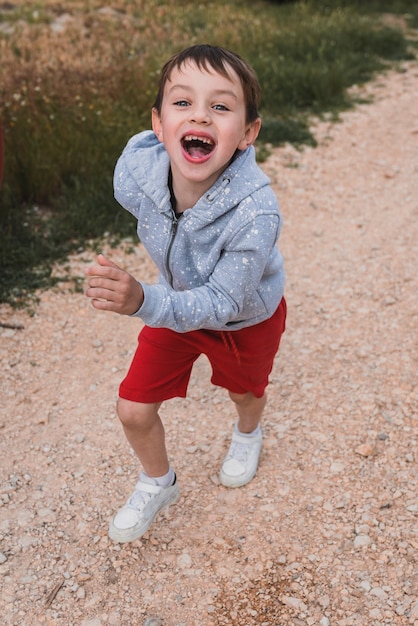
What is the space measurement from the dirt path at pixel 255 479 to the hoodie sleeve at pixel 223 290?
1.03m

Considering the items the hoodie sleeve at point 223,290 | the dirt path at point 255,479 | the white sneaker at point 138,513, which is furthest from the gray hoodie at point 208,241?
the dirt path at point 255,479

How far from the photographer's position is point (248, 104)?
2260mm

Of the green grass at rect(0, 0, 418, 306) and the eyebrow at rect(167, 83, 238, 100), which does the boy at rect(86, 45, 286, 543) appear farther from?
the green grass at rect(0, 0, 418, 306)

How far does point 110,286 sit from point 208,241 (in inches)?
17.6

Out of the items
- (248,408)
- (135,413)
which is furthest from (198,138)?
(248,408)

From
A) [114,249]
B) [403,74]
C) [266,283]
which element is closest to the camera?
[266,283]

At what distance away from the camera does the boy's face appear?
215 cm

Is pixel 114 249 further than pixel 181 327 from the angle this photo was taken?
Yes

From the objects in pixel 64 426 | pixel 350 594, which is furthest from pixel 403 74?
pixel 350 594

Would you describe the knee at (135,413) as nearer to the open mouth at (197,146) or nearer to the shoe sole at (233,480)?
the shoe sole at (233,480)

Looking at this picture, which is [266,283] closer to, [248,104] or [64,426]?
[248,104]

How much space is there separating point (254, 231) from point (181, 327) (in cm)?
35

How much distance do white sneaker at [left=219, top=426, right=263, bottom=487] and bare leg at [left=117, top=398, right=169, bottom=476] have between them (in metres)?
0.33

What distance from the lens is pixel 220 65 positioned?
2.16 metres
